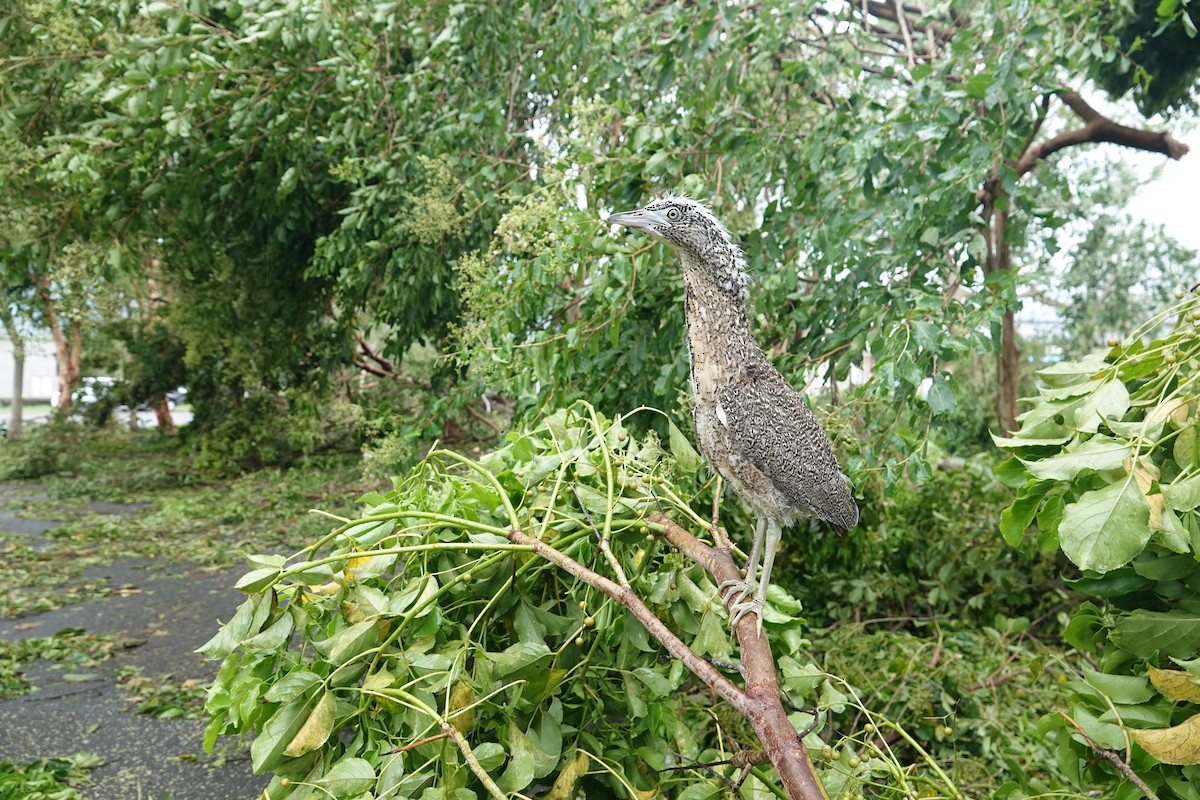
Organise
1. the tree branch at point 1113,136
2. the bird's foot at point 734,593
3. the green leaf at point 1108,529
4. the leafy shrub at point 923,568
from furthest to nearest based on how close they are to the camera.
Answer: the tree branch at point 1113,136, the leafy shrub at point 923,568, the bird's foot at point 734,593, the green leaf at point 1108,529

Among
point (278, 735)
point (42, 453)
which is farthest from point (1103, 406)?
point (42, 453)

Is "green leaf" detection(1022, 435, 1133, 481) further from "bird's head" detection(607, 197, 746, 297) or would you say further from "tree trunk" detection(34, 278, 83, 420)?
"tree trunk" detection(34, 278, 83, 420)

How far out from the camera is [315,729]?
873mm

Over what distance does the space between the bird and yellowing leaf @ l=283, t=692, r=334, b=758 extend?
0.65 m

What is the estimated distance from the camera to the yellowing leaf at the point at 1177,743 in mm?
716

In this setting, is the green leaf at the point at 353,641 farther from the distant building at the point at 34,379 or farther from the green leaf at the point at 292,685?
the distant building at the point at 34,379

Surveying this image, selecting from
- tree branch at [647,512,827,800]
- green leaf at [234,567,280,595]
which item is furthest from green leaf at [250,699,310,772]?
tree branch at [647,512,827,800]

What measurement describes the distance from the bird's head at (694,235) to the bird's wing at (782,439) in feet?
0.53

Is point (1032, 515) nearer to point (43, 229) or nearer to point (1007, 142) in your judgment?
point (1007, 142)

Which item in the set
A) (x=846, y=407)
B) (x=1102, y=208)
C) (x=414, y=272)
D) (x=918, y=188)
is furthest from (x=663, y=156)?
(x=1102, y=208)

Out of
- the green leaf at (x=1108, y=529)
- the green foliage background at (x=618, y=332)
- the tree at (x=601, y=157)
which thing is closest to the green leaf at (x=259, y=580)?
the green foliage background at (x=618, y=332)

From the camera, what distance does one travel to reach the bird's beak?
127 centimetres

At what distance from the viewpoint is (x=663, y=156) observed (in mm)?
2209

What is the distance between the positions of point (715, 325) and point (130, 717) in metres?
2.92
